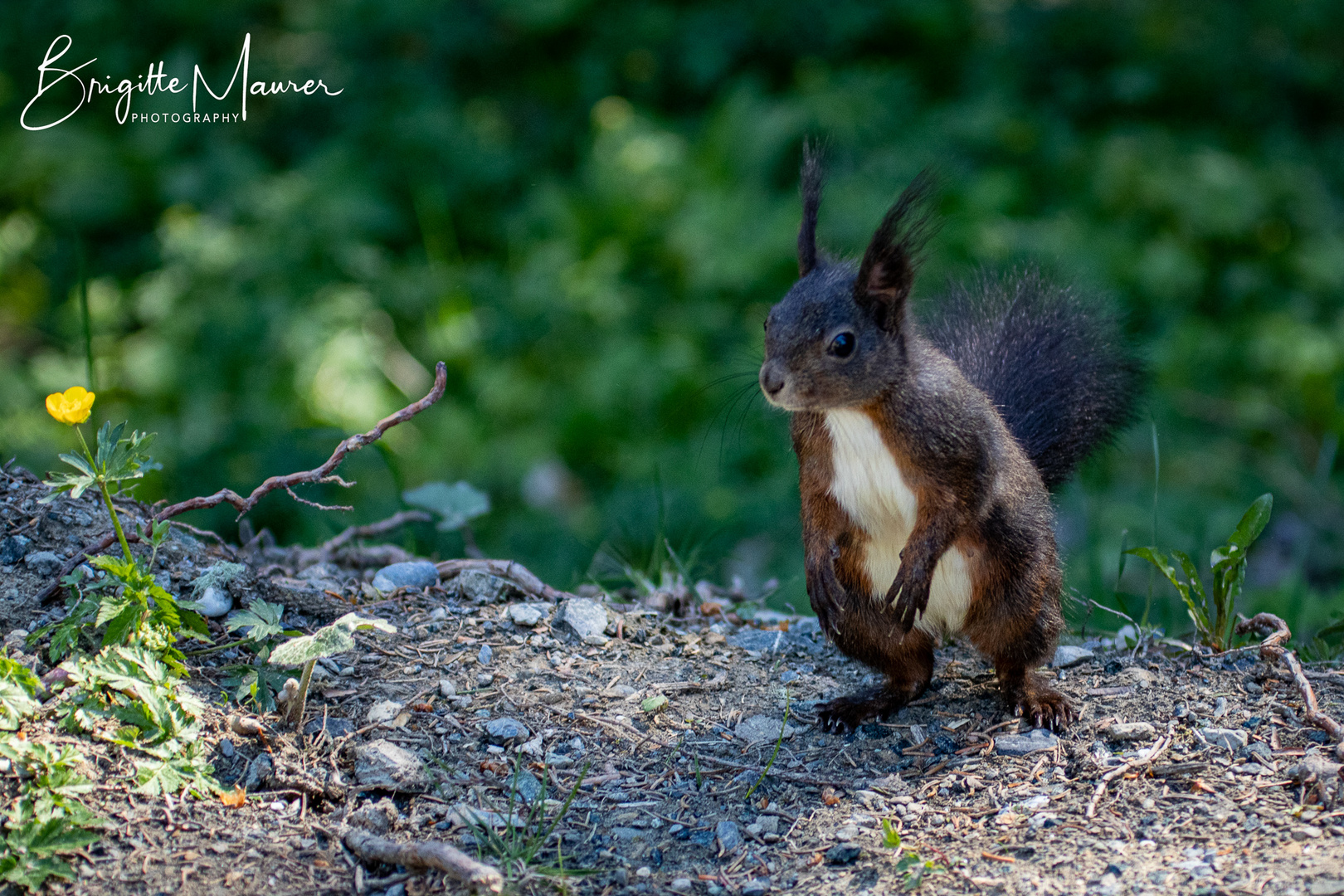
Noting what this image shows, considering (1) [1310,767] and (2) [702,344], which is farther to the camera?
(2) [702,344]

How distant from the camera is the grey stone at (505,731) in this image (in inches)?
78.2

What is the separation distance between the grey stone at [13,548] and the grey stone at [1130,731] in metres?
1.83

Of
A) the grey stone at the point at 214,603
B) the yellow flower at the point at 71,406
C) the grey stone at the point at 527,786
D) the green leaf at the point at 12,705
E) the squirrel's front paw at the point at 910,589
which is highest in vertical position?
the yellow flower at the point at 71,406

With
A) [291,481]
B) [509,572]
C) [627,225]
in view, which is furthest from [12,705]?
[627,225]

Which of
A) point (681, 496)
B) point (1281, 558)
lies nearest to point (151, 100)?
point (681, 496)

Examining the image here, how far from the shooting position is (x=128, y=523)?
2.18 meters

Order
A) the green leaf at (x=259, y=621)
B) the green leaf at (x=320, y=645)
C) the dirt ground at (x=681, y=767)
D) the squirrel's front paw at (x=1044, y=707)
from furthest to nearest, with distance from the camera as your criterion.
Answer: the squirrel's front paw at (x=1044, y=707), the green leaf at (x=259, y=621), the green leaf at (x=320, y=645), the dirt ground at (x=681, y=767)

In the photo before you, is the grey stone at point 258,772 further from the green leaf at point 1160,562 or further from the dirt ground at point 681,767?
the green leaf at point 1160,562

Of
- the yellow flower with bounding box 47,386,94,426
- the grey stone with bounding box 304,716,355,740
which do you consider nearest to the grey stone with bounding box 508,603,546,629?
the grey stone with bounding box 304,716,355,740

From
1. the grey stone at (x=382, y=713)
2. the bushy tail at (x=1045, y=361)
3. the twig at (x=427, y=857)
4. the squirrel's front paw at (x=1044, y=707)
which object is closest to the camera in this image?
the twig at (x=427, y=857)

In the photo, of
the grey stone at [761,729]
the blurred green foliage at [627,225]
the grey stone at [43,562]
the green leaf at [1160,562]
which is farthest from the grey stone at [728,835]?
the blurred green foliage at [627,225]

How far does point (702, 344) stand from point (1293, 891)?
3297mm

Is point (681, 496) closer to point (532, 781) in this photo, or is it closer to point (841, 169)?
point (841, 169)

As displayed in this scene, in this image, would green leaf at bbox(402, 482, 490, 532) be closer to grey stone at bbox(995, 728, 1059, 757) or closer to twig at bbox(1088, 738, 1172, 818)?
grey stone at bbox(995, 728, 1059, 757)
